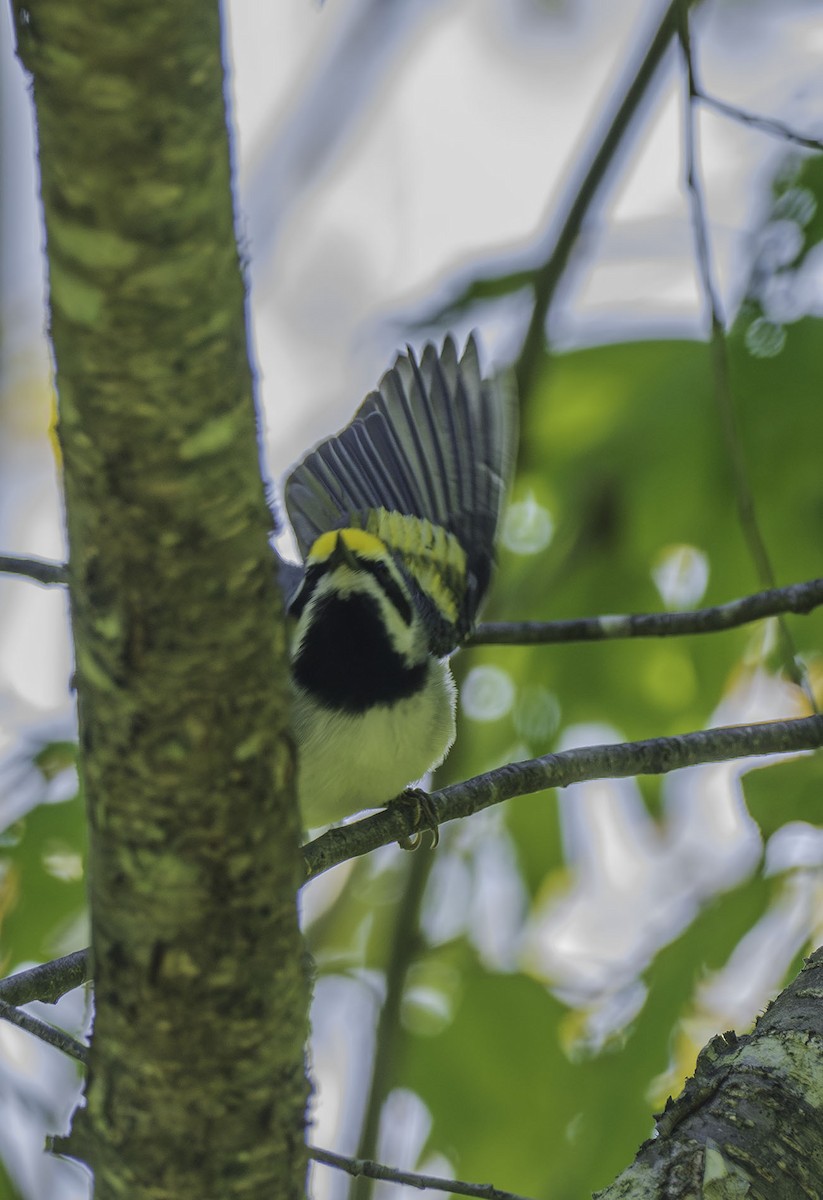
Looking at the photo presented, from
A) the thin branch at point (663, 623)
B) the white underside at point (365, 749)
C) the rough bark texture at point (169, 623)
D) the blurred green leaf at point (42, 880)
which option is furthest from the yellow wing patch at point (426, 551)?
the rough bark texture at point (169, 623)

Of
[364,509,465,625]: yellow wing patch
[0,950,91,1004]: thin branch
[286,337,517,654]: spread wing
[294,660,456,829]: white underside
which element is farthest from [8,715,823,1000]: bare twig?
[286,337,517,654]: spread wing

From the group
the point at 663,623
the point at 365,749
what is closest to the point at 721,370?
the point at 663,623

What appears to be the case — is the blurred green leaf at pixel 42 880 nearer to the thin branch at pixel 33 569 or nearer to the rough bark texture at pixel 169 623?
the thin branch at pixel 33 569

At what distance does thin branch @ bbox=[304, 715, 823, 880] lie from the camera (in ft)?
7.25

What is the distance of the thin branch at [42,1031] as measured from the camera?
5.75 feet

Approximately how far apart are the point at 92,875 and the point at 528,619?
79.0 inches

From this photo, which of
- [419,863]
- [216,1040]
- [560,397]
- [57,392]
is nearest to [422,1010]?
[419,863]

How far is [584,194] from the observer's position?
133 inches

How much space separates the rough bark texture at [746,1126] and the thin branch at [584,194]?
186 cm

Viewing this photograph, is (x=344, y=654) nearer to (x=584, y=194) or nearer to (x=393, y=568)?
(x=393, y=568)

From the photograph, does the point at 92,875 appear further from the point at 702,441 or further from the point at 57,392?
the point at 702,441

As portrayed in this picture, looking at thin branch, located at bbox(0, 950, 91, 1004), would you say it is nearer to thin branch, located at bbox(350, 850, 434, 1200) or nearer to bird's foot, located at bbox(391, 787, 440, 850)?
bird's foot, located at bbox(391, 787, 440, 850)

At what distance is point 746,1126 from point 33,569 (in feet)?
4.78

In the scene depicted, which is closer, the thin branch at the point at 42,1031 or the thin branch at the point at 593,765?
the thin branch at the point at 42,1031
